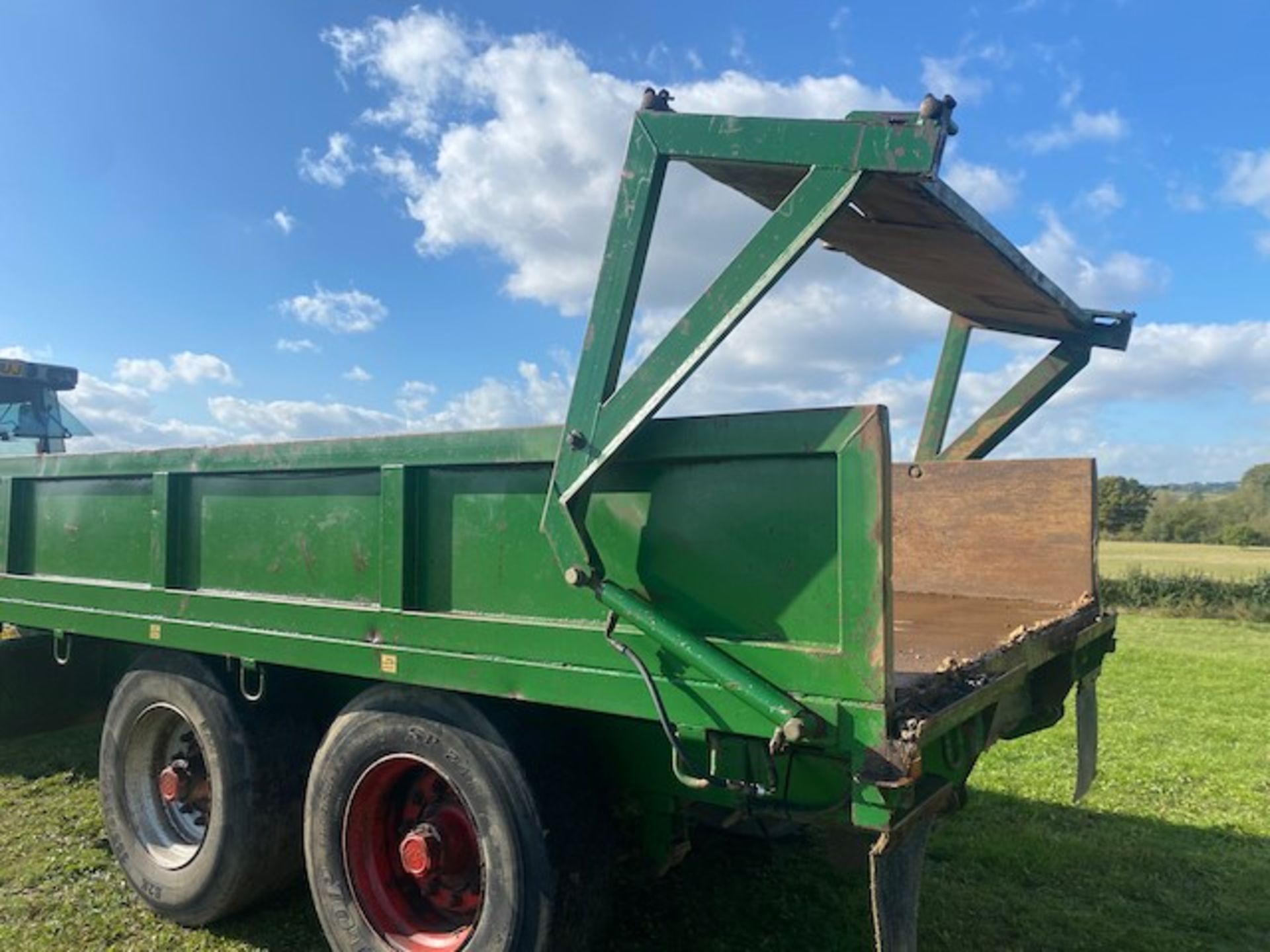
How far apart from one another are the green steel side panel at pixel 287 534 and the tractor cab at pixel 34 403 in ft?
17.6

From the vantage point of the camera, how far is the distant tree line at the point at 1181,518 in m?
40.3

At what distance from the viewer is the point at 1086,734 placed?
4027mm

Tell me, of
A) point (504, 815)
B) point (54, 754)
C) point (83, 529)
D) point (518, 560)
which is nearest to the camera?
point (504, 815)

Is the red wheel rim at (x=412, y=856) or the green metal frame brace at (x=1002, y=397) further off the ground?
the green metal frame brace at (x=1002, y=397)

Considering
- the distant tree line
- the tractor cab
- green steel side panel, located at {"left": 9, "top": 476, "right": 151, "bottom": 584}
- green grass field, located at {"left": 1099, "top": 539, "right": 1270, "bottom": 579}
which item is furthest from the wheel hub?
the distant tree line

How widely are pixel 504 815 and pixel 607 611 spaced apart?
70 centimetres

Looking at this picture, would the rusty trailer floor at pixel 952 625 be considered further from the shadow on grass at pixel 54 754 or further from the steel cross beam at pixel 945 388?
the shadow on grass at pixel 54 754

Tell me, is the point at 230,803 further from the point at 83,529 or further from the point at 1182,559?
the point at 1182,559

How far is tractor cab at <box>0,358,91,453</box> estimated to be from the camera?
8.24 metres

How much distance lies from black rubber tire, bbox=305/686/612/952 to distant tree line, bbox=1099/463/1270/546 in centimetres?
4130

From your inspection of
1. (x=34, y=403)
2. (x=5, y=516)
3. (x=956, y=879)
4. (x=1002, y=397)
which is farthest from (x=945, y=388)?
(x=34, y=403)

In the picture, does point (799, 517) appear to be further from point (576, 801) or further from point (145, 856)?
point (145, 856)

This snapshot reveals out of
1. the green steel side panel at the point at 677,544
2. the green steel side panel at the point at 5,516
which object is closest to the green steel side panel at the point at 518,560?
the green steel side panel at the point at 677,544

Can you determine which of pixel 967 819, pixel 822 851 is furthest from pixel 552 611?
pixel 967 819
